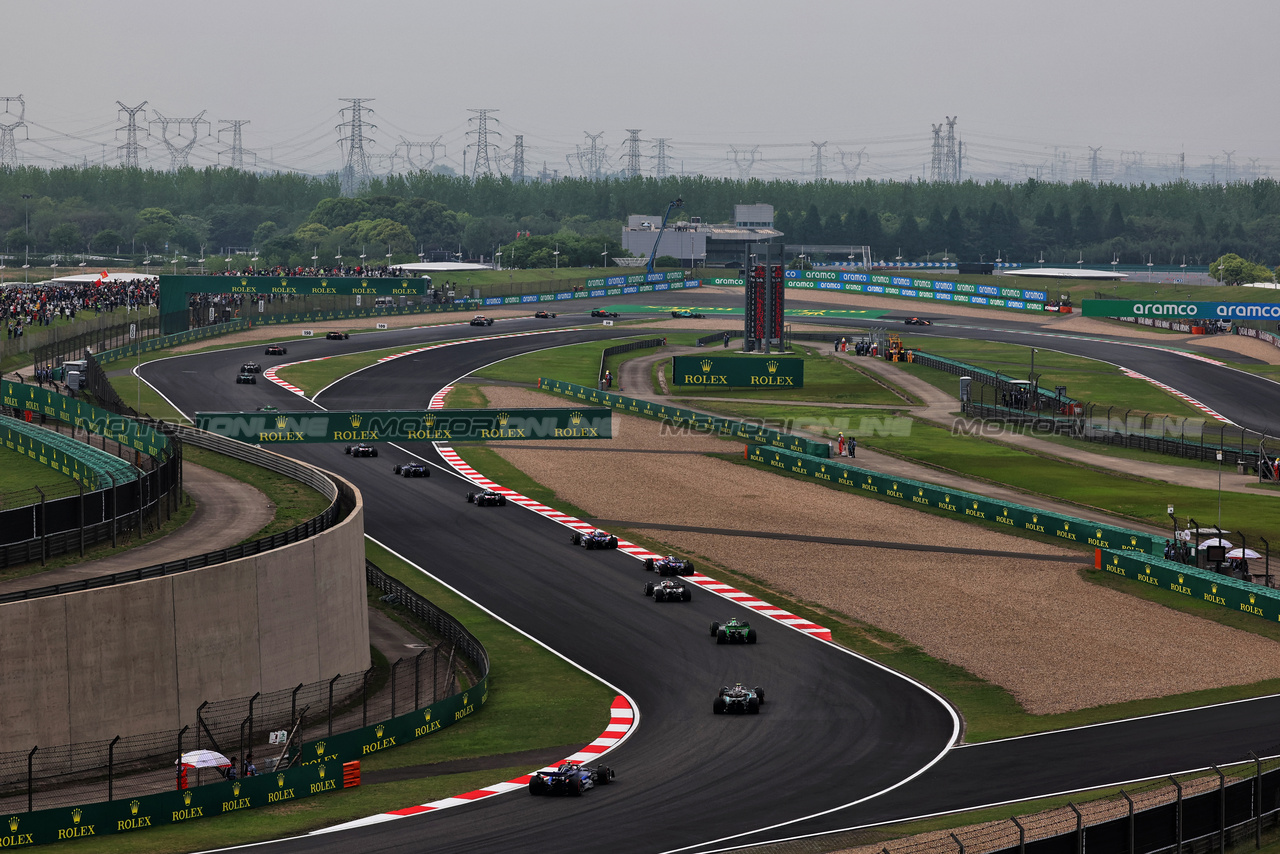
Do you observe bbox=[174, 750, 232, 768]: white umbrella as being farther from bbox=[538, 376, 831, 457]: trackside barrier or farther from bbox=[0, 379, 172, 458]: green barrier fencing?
bbox=[538, 376, 831, 457]: trackside barrier

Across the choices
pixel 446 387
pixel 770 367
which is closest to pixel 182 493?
pixel 446 387

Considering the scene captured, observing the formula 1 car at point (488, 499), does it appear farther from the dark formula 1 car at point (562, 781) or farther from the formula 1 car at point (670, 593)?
the dark formula 1 car at point (562, 781)

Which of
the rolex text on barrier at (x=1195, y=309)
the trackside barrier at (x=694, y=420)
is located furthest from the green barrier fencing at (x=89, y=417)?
the rolex text on barrier at (x=1195, y=309)

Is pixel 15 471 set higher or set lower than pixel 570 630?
higher

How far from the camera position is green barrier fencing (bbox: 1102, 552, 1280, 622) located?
4628cm

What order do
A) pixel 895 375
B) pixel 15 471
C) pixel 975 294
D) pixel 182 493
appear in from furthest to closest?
pixel 975 294 → pixel 895 375 → pixel 15 471 → pixel 182 493

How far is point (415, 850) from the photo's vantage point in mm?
26328

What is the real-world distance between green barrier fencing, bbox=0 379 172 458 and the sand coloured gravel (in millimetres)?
20764

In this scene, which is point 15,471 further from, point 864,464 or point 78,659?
point 864,464

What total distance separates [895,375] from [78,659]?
87.5m

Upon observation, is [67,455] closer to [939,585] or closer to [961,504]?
[939,585]

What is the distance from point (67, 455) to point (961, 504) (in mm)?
37369

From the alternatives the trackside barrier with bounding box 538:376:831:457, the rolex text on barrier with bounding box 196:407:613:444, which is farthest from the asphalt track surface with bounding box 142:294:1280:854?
the trackside barrier with bounding box 538:376:831:457

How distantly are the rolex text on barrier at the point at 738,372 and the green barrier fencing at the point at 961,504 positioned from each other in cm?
2801
